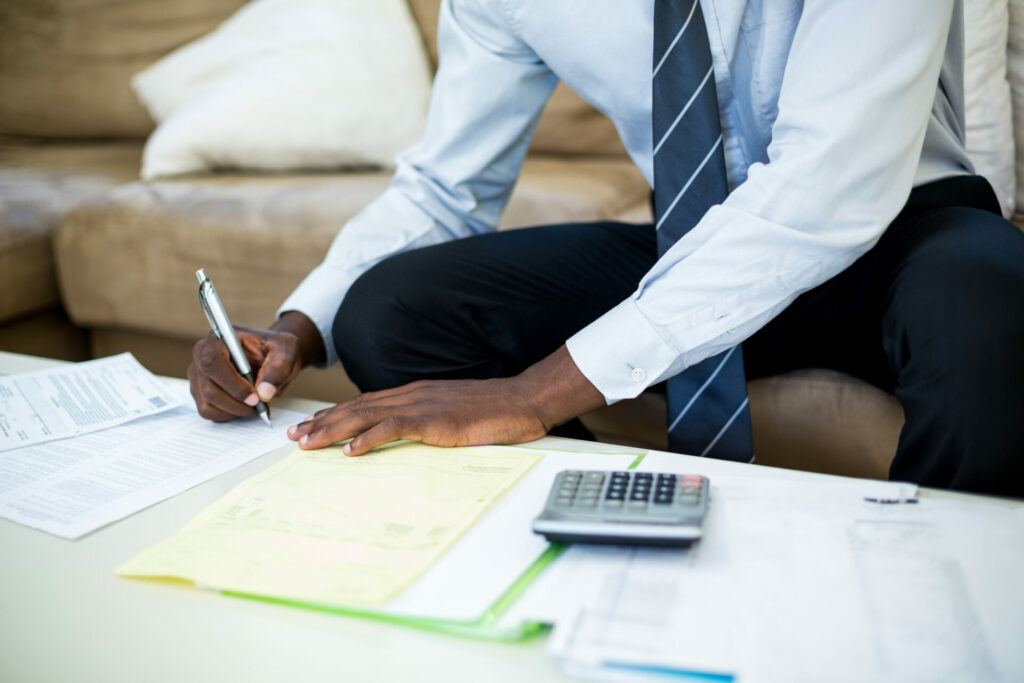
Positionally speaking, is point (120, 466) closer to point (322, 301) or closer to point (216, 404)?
point (216, 404)

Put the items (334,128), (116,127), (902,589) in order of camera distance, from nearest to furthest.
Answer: (902,589) → (334,128) → (116,127)

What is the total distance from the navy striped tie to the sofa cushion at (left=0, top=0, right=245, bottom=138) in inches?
65.3

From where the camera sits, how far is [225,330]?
0.82 metres

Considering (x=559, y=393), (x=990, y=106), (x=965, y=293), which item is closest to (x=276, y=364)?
(x=559, y=393)

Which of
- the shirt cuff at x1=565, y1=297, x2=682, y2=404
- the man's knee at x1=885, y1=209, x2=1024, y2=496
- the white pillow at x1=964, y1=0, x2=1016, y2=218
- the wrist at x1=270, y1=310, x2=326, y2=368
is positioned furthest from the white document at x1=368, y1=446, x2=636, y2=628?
the white pillow at x1=964, y1=0, x2=1016, y2=218

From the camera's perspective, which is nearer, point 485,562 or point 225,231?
point 485,562

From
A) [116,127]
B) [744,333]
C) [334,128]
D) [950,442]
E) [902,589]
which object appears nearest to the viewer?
[902,589]

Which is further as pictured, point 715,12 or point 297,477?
point 715,12

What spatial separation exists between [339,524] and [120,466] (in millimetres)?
273

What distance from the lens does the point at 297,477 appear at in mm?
672

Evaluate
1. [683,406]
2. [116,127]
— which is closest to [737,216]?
[683,406]

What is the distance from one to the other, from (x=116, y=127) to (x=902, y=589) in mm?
2277

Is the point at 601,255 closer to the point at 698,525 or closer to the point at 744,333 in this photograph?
the point at 744,333

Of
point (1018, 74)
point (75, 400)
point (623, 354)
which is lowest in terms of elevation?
point (75, 400)
